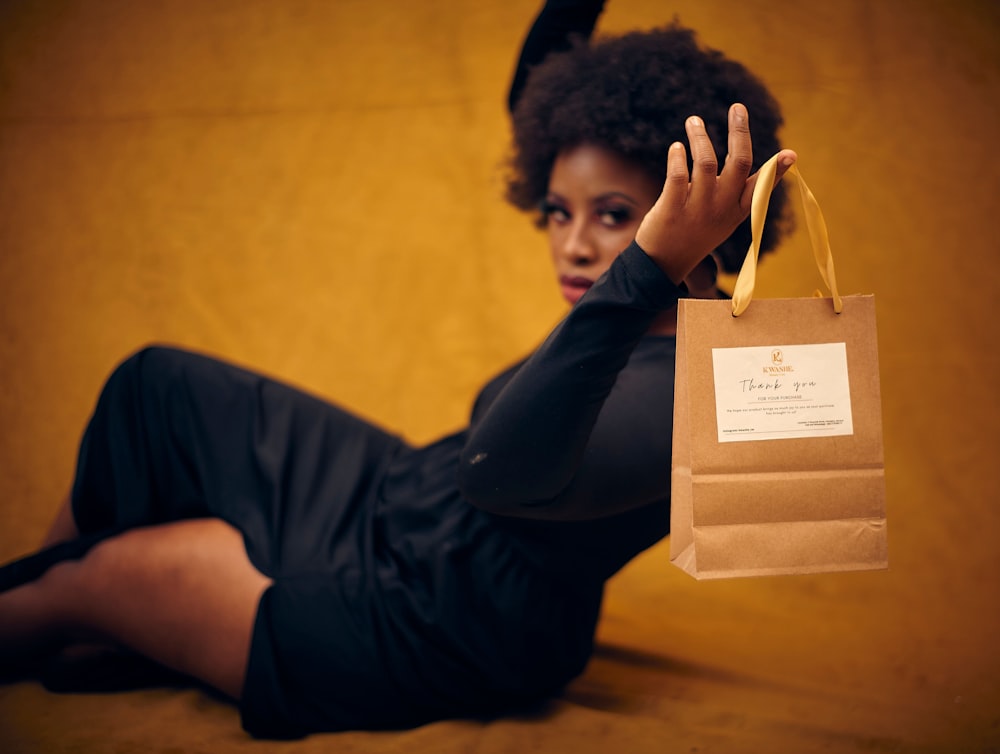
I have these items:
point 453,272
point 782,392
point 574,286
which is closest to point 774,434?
point 782,392

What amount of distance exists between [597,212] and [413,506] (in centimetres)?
43

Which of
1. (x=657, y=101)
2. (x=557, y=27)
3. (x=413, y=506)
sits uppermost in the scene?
(x=557, y=27)

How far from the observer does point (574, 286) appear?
106 centimetres

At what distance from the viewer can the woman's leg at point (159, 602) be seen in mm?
1035

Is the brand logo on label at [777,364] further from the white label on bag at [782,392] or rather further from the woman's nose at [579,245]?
the woman's nose at [579,245]

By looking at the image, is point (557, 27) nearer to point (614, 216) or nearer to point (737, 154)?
point (614, 216)

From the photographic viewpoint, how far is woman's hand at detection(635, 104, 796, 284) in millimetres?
695

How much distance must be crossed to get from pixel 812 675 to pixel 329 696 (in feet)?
2.22

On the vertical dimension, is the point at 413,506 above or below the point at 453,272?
below

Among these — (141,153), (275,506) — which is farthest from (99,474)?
(141,153)

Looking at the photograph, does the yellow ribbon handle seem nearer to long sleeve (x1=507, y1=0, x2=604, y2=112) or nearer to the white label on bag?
the white label on bag

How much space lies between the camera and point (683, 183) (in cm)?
69

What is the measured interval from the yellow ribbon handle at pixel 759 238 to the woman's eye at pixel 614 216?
30 cm

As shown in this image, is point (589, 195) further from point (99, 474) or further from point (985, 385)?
point (985, 385)
